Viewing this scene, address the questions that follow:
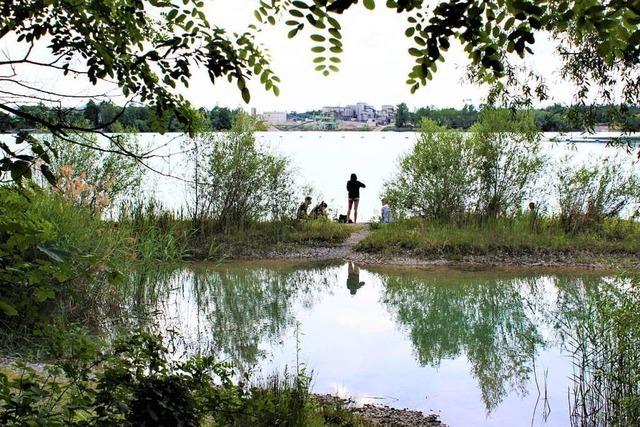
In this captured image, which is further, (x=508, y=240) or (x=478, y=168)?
(x=478, y=168)

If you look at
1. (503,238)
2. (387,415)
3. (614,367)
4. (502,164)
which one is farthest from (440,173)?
(614,367)

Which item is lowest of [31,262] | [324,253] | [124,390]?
[324,253]

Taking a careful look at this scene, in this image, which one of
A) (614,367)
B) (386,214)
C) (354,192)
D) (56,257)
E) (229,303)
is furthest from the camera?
(354,192)

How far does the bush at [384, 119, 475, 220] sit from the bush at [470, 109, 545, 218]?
0.31 m

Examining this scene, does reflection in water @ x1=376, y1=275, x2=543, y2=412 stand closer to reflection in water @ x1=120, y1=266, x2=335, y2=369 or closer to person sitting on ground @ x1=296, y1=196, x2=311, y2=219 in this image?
reflection in water @ x1=120, y1=266, x2=335, y2=369

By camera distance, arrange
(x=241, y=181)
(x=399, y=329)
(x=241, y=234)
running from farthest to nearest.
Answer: (x=241, y=181)
(x=241, y=234)
(x=399, y=329)

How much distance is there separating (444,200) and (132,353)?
48.7 ft

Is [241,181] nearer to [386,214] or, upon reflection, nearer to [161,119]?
[386,214]

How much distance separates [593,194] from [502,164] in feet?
7.63

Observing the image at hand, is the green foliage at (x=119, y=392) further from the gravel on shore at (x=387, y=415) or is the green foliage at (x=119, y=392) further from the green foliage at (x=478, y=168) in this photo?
the green foliage at (x=478, y=168)

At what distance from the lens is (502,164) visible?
57.1ft

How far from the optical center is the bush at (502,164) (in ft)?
56.3

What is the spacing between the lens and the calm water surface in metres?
7.65

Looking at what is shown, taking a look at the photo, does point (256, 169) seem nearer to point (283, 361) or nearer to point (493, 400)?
point (283, 361)
